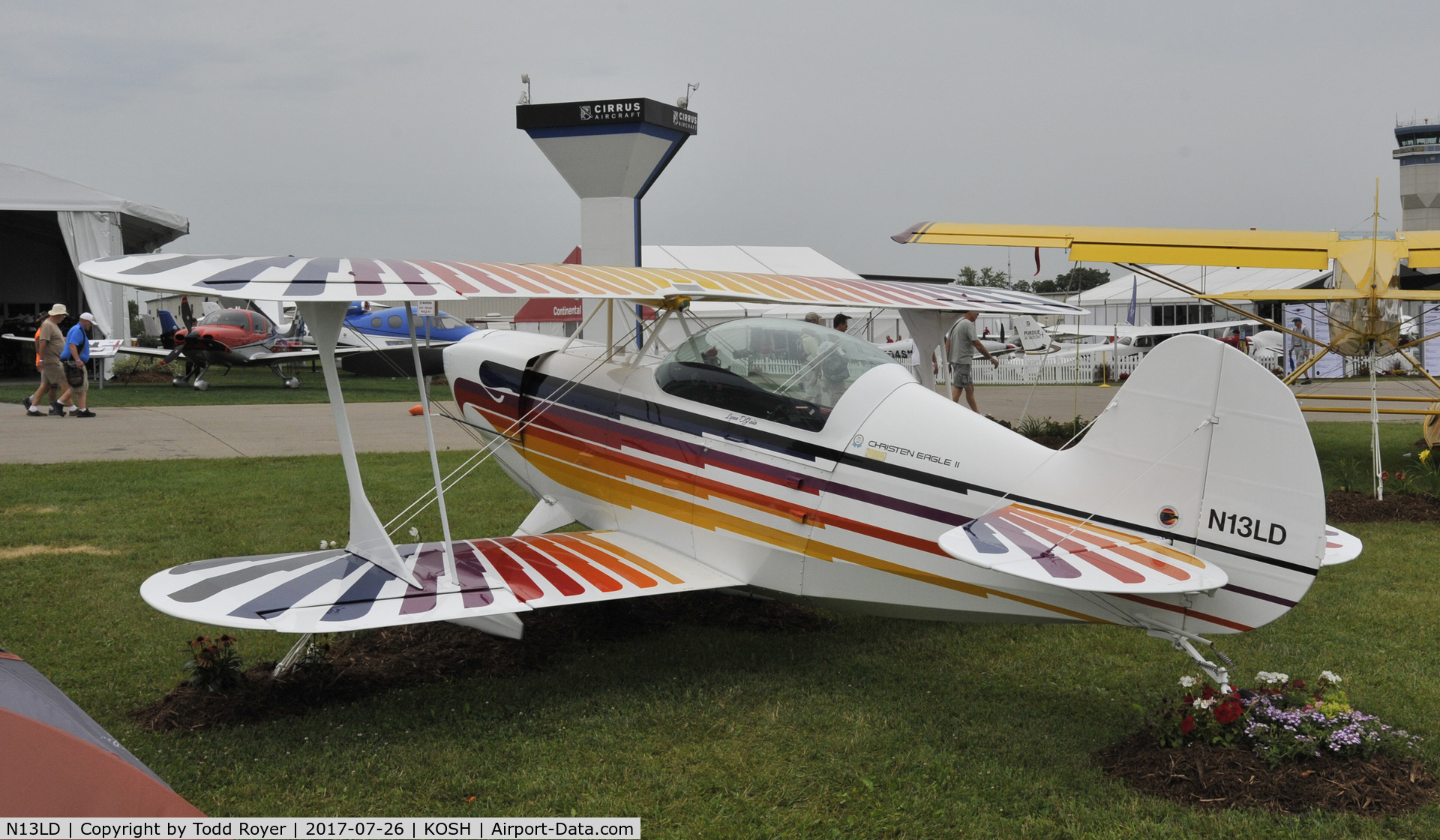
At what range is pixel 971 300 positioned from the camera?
6.88 meters

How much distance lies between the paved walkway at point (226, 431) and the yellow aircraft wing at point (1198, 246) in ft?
8.11

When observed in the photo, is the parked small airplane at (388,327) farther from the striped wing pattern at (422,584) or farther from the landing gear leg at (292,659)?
the landing gear leg at (292,659)

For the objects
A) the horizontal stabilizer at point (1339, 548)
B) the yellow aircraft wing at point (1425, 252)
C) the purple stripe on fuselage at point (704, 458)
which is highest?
the yellow aircraft wing at point (1425, 252)

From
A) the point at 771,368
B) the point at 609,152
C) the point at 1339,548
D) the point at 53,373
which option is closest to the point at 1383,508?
the point at 1339,548

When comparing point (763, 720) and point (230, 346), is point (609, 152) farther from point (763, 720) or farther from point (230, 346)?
point (230, 346)

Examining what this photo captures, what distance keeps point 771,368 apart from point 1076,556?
76.5 inches

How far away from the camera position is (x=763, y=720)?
4.57 m

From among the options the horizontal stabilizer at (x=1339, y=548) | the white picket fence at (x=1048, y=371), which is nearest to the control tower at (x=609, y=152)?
→ the horizontal stabilizer at (x=1339, y=548)

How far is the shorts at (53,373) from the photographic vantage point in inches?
586

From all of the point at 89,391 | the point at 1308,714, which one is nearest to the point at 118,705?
the point at 1308,714

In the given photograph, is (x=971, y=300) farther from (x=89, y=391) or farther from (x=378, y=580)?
(x=89, y=391)

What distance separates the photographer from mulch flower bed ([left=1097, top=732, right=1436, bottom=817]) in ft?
11.8

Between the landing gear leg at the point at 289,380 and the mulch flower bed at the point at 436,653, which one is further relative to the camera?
the landing gear leg at the point at 289,380

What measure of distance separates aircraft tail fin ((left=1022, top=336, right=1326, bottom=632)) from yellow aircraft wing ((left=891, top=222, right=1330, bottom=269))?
22.1ft
